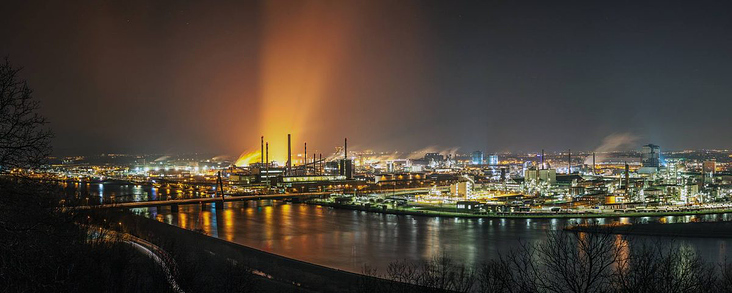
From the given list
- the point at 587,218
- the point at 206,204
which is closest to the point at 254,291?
the point at 587,218

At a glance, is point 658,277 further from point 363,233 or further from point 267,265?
point 363,233

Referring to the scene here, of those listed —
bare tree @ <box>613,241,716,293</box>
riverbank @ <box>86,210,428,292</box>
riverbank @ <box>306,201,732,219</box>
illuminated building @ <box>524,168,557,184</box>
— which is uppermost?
bare tree @ <box>613,241,716,293</box>

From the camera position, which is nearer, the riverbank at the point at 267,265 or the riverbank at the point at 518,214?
the riverbank at the point at 267,265

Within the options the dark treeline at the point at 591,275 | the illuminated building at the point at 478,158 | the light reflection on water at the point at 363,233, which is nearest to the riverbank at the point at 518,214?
the light reflection on water at the point at 363,233

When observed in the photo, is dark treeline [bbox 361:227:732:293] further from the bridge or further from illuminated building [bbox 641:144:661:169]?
illuminated building [bbox 641:144:661:169]

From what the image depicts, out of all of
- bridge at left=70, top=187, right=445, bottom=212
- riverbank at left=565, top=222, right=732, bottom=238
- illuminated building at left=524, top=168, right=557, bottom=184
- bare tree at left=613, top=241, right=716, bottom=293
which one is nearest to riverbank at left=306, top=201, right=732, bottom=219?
riverbank at left=565, top=222, right=732, bottom=238

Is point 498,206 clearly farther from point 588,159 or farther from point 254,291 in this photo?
point 588,159

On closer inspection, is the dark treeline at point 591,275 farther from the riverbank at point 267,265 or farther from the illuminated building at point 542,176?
the illuminated building at point 542,176

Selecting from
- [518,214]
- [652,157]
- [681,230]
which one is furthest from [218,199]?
[652,157]
